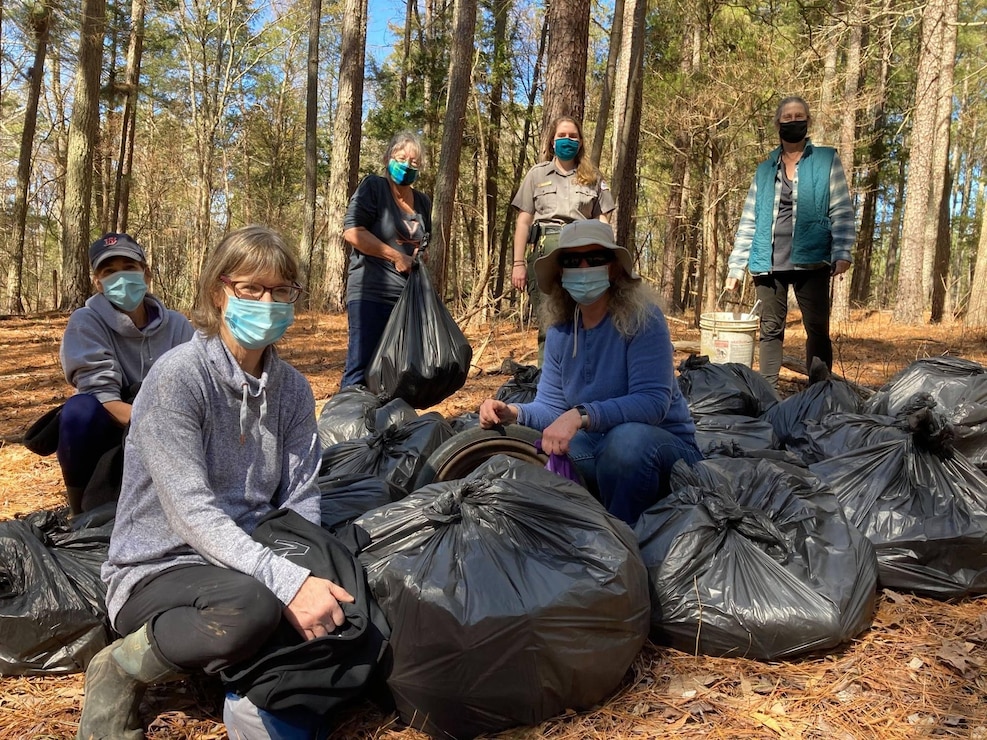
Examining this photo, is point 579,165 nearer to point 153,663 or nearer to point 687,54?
point 153,663

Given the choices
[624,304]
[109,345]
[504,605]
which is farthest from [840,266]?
[109,345]

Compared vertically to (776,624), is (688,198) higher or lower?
higher

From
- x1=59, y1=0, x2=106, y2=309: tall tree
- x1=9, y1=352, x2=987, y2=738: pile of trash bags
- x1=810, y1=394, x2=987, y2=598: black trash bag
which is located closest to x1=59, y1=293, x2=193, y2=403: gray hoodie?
x1=9, y1=352, x2=987, y2=738: pile of trash bags

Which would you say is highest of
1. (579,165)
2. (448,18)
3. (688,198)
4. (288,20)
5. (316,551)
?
(288,20)

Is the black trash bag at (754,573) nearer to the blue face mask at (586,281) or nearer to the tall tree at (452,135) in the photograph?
the blue face mask at (586,281)

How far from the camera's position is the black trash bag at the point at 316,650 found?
1.64 m

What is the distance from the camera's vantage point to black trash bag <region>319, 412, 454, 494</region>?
2.98 m

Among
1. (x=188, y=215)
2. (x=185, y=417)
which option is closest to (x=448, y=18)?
(x=188, y=215)

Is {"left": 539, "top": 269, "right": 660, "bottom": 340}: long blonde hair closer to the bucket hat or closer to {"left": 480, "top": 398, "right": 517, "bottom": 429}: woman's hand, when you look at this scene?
the bucket hat

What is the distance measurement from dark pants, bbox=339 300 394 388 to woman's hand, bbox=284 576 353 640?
260 cm

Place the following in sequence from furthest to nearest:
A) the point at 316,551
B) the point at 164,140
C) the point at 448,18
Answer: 1. the point at 164,140
2. the point at 448,18
3. the point at 316,551

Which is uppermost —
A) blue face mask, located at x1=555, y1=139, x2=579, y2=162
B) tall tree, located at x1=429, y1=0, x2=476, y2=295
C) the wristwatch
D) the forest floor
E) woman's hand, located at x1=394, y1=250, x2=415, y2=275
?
tall tree, located at x1=429, y1=0, x2=476, y2=295

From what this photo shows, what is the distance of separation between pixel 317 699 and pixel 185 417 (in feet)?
2.33

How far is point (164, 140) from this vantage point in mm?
20547
